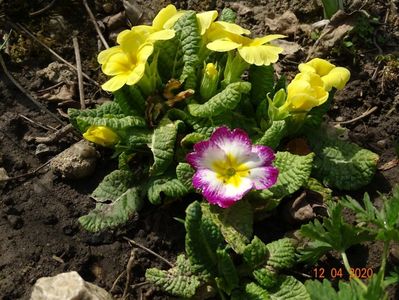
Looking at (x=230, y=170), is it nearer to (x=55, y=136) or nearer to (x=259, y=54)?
(x=259, y=54)

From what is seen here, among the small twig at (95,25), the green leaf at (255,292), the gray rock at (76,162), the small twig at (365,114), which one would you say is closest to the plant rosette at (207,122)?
the gray rock at (76,162)

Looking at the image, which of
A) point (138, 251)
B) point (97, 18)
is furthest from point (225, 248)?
point (97, 18)

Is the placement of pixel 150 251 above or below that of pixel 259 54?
below

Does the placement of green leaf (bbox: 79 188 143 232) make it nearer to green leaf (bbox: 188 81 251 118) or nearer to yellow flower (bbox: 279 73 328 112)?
green leaf (bbox: 188 81 251 118)

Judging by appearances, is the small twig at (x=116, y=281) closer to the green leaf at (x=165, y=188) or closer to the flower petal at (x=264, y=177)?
the green leaf at (x=165, y=188)

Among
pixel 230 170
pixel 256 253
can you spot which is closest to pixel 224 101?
pixel 230 170

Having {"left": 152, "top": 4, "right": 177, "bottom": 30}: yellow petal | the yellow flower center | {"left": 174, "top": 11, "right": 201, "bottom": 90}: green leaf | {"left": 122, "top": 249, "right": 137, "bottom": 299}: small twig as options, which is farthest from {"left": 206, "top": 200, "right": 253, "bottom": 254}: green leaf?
{"left": 152, "top": 4, "right": 177, "bottom": 30}: yellow petal
